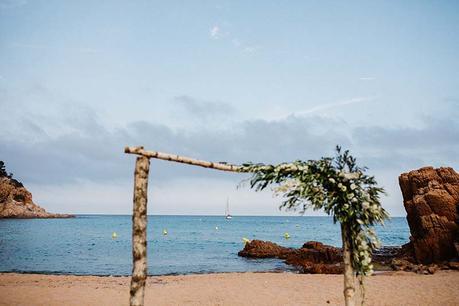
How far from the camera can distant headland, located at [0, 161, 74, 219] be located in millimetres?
133875

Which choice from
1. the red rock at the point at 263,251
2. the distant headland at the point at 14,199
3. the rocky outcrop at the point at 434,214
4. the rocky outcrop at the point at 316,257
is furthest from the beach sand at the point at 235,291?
the distant headland at the point at 14,199

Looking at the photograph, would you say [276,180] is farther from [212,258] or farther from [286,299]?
[212,258]

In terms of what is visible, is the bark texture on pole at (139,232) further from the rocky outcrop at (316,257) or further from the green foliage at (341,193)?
the rocky outcrop at (316,257)

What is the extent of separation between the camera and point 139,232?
704 cm

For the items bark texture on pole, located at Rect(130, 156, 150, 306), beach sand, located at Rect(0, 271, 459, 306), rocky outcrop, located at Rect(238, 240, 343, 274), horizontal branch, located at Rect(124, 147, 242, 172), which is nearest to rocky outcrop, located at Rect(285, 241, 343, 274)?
rocky outcrop, located at Rect(238, 240, 343, 274)

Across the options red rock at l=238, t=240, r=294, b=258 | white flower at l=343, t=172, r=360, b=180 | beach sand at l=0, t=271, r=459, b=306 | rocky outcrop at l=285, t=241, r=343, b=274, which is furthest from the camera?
red rock at l=238, t=240, r=294, b=258

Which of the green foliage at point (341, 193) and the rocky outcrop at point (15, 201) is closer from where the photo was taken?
the green foliage at point (341, 193)

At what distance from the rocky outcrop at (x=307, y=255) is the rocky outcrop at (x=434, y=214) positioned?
684 centimetres

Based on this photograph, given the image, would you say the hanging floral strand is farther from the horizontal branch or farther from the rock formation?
the rock formation

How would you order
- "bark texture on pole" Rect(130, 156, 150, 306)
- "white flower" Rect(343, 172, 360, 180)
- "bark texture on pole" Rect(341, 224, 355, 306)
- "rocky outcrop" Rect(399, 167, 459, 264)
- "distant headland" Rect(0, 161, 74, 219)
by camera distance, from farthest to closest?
"distant headland" Rect(0, 161, 74, 219) → "rocky outcrop" Rect(399, 167, 459, 264) → "bark texture on pole" Rect(341, 224, 355, 306) → "white flower" Rect(343, 172, 360, 180) → "bark texture on pole" Rect(130, 156, 150, 306)

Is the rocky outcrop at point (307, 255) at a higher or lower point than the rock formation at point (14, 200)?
lower

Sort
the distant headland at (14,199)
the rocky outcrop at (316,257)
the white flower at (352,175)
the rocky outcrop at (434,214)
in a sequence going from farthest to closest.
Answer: the distant headland at (14,199) < the rocky outcrop at (316,257) < the rocky outcrop at (434,214) < the white flower at (352,175)

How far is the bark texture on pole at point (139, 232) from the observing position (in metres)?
6.99

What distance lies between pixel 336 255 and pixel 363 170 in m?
29.1
